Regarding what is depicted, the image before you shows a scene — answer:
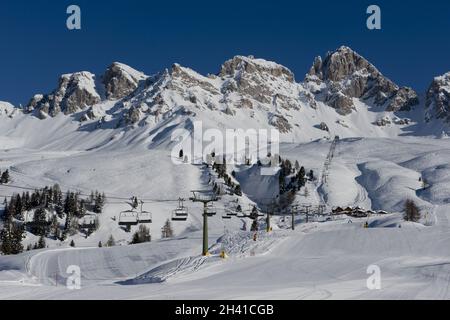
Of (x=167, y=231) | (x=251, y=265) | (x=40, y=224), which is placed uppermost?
(x=251, y=265)

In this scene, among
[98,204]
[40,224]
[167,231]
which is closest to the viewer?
[167,231]

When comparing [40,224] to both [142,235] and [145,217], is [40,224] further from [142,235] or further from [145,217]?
[142,235]

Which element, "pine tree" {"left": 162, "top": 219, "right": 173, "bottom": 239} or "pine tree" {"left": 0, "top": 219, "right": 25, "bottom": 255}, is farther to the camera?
"pine tree" {"left": 162, "top": 219, "right": 173, "bottom": 239}

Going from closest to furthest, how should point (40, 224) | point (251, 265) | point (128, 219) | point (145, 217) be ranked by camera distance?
point (251, 265) → point (40, 224) → point (128, 219) → point (145, 217)

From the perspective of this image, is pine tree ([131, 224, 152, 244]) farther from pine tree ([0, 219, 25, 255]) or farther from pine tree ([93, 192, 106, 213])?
pine tree ([0, 219, 25, 255])

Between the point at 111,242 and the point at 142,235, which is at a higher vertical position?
the point at 142,235

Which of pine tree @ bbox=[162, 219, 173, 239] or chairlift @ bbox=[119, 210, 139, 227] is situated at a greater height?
chairlift @ bbox=[119, 210, 139, 227]

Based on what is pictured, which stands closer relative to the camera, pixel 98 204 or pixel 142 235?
pixel 142 235

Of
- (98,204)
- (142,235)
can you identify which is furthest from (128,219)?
(98,204)

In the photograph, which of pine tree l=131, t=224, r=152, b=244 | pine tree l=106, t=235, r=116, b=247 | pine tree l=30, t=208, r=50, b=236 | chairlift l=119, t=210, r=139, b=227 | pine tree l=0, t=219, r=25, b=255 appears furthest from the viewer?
pine tree l=30, t=208, r=50, b=236

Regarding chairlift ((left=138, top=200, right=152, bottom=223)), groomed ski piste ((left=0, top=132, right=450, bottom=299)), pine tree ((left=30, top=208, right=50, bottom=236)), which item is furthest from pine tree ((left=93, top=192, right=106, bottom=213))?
pine tree ((left=30, top=208, right=50, bottom=236))

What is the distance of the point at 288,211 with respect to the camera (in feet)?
493
